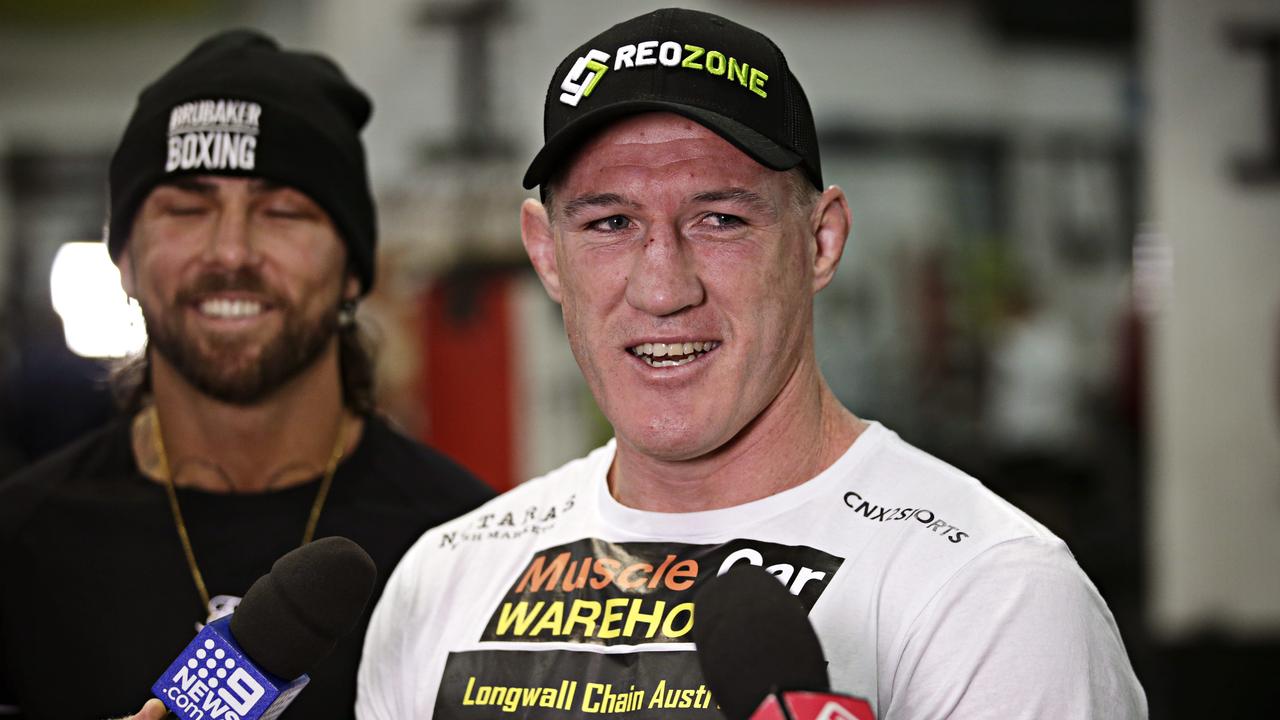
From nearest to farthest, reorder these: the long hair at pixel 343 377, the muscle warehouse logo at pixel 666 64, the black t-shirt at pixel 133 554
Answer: the muscle warehouse logo at pixel 666 64 < the black t-shirt at pixel 133 554 < the long hair at pixel 343 377

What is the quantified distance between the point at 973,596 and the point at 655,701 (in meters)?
0.32

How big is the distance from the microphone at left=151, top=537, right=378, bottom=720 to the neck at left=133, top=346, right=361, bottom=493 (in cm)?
75

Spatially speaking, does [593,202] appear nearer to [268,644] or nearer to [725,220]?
[725,220]

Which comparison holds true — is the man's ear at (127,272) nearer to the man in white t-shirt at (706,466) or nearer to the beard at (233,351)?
the beard at (233,351)

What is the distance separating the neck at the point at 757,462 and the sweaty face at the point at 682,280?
0.13 ft

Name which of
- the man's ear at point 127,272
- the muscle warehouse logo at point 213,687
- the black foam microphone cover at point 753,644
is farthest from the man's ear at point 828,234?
the man's ear at point 127,272

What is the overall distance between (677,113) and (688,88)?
0.11ft

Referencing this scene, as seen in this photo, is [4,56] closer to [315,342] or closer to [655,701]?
[315,342]

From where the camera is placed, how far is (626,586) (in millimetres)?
1462

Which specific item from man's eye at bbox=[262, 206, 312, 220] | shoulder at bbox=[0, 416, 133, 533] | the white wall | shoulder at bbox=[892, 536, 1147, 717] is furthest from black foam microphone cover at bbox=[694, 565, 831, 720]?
the white wall

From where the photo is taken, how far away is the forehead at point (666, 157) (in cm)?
141

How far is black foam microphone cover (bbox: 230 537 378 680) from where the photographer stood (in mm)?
1224

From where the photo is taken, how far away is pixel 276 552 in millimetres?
1954

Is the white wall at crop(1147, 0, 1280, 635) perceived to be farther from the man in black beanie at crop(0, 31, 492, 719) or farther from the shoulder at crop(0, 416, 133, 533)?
the shoulder at crop(0, 416, 133, 533)
